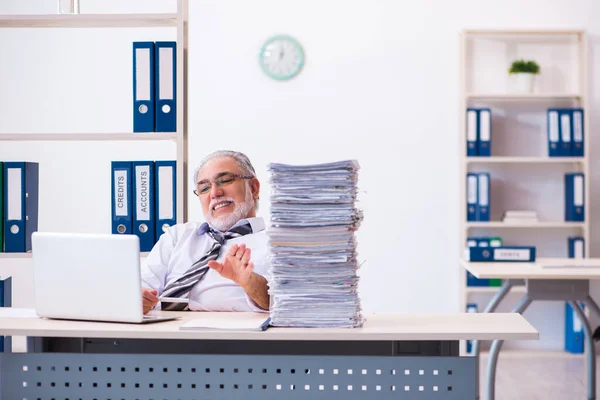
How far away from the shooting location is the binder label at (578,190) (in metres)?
4.70

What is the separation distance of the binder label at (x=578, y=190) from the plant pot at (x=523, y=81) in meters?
0.62

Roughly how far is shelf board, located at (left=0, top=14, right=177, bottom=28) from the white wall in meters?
2.20

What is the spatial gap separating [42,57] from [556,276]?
352 centimetres

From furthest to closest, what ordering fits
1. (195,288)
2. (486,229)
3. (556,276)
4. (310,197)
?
1. (486,229)
2. (556,276)
3. (195,288)
4. (310,197)

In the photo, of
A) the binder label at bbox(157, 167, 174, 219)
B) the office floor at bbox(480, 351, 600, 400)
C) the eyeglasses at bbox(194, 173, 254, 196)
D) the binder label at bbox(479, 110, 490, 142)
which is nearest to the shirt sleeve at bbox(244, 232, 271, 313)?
the eyeglasses at bbox(194, 173, 254, 196)

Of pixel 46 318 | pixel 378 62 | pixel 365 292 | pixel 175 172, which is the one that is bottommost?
pixel 365 292

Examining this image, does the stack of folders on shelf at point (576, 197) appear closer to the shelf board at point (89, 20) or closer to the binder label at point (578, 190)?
the binder label at point (578, 190)

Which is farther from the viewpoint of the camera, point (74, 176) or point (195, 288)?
point (74, 176)

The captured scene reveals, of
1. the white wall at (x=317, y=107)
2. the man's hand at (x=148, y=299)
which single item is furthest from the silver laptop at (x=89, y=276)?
the white wall at (x=317, y=107)

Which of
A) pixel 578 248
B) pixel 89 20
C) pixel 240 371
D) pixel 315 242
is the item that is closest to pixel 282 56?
pixel 578 248

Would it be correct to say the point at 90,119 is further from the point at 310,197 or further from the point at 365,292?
the point at 310,197

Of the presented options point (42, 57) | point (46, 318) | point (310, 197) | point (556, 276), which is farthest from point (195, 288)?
→ point (42, 57)

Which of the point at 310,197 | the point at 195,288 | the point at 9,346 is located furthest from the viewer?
the point at 9,346

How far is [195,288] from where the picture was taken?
8.23 feet
